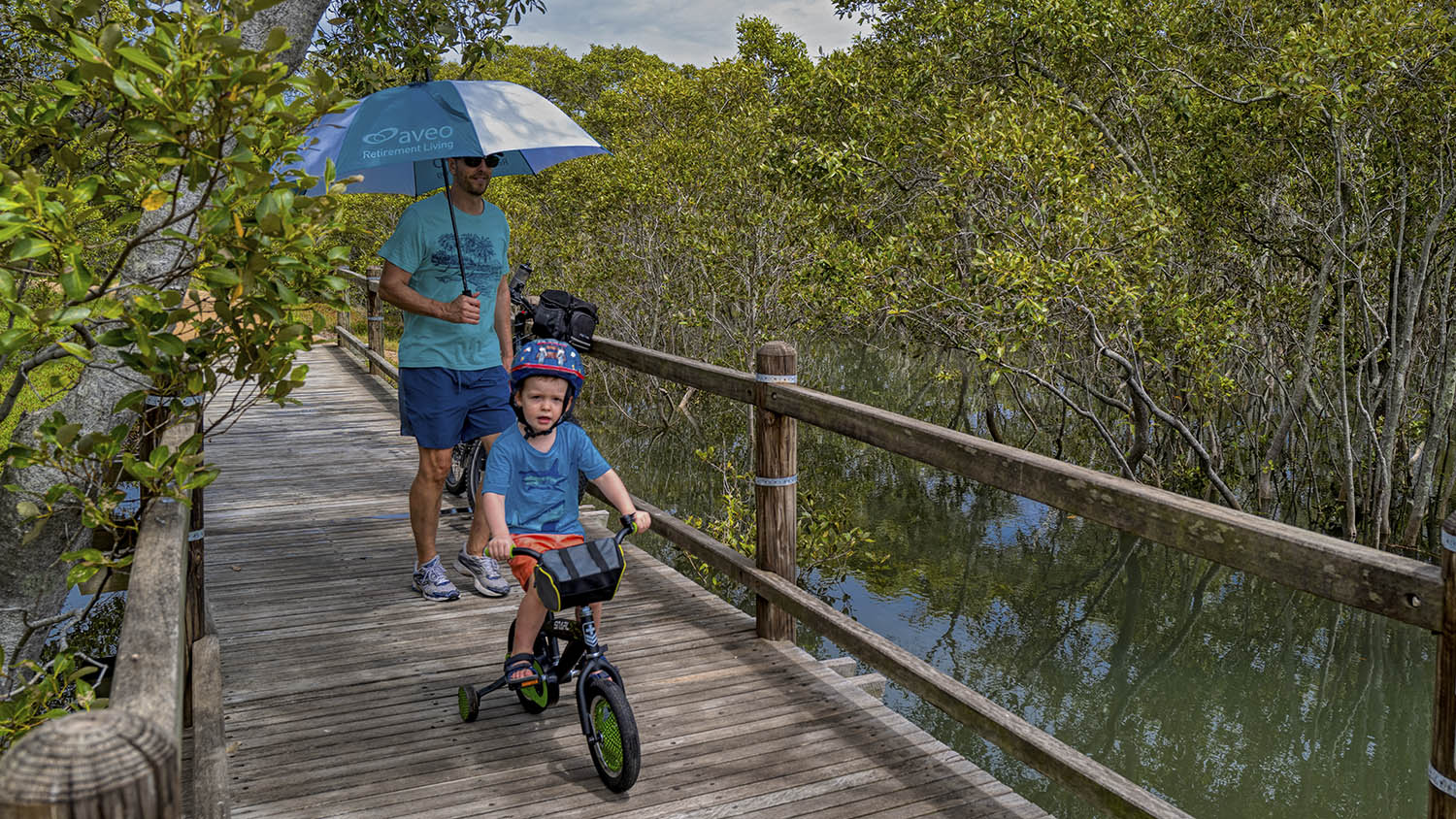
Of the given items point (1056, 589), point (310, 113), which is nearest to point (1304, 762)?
point (1056, 589)

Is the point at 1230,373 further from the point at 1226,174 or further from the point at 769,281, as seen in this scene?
the point at 769,281

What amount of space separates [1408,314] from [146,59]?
10.9 m

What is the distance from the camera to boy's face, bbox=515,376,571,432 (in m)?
3.50

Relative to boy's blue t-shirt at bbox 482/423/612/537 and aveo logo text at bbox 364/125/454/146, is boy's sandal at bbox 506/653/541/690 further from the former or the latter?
aveo logo text at bbox 364/125/454/146

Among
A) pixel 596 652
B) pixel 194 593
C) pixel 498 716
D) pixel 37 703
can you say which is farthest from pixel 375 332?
pixel 37 703

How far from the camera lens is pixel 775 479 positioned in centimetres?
439

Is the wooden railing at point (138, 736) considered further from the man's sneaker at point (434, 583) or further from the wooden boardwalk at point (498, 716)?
the man's sneaker at point (434, 583)

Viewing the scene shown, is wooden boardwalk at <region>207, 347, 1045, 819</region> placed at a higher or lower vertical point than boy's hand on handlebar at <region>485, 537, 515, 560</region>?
lower

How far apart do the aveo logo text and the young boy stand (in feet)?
4.01

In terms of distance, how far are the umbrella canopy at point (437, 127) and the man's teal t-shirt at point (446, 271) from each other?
280 millimetres

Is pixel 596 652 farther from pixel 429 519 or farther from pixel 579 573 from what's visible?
pixel 429 519

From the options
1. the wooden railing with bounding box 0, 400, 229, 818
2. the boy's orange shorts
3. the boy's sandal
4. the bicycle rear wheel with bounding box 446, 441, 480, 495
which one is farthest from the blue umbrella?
the bicycle rear wheel with bounding box 446, 441, 480, 495

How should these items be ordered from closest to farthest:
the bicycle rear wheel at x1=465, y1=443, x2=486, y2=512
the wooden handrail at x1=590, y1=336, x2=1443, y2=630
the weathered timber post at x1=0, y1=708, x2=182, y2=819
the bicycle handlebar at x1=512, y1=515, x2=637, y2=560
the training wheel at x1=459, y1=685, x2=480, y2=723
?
the weathered timber post at x1=0, y1=708, x2=182, y2=819, the wooden handrail at x1=590, y1=336, x2=1443, y2=630, the bicycle handlebar at x1=512, y1=515, x2=637, y2=560, the training wheel at x1=459, y1=685, x2=480, y2=723, the bicycle rear wheel at x1=465, y1=443, x2=486, y2=512

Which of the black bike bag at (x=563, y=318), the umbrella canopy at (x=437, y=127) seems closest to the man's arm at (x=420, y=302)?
the umbrella canopy at (x=437, y=127)
